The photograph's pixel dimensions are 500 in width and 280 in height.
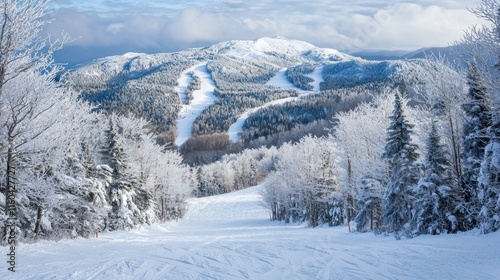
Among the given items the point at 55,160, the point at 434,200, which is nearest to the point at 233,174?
the point at 434,200

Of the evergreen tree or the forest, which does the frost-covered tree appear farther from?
the evergreen tree

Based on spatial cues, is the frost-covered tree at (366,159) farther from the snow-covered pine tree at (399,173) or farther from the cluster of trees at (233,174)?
the cluster of trees at (233,174)

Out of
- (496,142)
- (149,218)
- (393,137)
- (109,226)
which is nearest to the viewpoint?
(496,142)

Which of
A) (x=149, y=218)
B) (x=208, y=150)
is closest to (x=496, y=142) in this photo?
(x=149, y=218)

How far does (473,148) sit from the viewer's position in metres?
19.3

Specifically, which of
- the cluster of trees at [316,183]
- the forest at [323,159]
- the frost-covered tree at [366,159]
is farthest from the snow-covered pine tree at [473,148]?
the cluster of trees at [316,183]

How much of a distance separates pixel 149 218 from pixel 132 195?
3468mm

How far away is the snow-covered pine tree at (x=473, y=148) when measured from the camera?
59.9 feet

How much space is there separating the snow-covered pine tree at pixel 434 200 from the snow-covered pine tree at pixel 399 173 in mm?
3132

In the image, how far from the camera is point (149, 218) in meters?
36.7

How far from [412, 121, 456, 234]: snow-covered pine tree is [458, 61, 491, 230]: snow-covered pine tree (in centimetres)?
61

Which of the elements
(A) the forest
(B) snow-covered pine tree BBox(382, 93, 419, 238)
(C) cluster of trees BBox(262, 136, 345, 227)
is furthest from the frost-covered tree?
(B) snow-covered pine tree BBox(382, 93, 419, 238)

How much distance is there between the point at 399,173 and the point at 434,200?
4.40m

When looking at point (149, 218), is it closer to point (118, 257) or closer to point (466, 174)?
point (118, 257)
